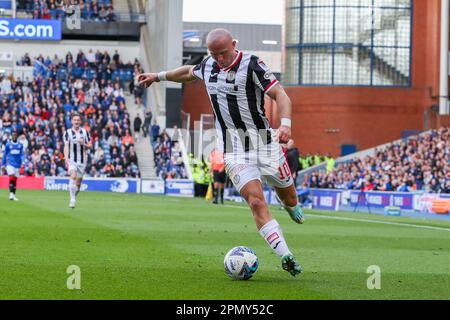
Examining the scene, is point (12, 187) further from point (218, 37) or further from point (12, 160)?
point (218, 37)

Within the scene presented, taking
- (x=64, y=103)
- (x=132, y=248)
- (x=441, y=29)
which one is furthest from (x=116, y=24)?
(x=132, y=248)

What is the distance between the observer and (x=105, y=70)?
56.5 meters

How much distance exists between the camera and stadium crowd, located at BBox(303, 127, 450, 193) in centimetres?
3531

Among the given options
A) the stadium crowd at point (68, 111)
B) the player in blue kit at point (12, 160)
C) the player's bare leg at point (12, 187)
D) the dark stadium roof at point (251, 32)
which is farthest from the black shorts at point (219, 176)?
the dark stadium roof at point (251, 32)

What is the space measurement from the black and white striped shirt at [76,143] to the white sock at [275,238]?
15.4 meters

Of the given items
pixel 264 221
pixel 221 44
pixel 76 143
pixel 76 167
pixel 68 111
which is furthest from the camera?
pixel 68 111

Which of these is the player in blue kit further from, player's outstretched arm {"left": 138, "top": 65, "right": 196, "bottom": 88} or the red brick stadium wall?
the red brick stadium wall

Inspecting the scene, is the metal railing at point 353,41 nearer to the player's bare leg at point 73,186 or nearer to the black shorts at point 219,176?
the black shorts at point 219,176

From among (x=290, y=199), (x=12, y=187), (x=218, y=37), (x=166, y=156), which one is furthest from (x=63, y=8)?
(x=218, y=37)

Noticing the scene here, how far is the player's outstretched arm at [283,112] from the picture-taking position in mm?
9617

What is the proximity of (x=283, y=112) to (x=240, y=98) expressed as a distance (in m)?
0.65

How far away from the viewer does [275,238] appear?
10156mm

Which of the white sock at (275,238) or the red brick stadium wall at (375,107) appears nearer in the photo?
the white sock at (275,238)

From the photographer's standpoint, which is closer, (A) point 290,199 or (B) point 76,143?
(A) point 290,199
